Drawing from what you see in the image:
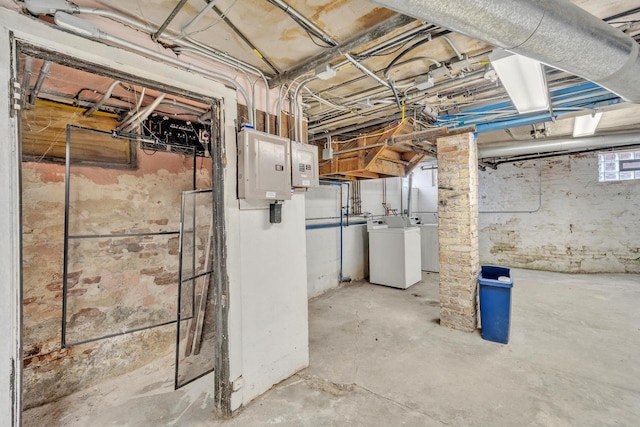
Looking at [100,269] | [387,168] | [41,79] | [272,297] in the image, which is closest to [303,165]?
[272,297]

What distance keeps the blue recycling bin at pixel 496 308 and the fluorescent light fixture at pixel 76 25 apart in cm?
354

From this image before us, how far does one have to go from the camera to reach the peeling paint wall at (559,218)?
5.43 meters

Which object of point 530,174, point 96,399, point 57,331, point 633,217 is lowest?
point 96,399

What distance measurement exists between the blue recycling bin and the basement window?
490 centimetres

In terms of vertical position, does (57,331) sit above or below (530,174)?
below

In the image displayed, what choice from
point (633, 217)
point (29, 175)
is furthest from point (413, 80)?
point (633, 217)

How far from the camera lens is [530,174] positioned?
20.5ft

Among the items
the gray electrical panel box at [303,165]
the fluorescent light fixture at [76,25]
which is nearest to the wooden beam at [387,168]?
the gray electrical panel box at [303,165]

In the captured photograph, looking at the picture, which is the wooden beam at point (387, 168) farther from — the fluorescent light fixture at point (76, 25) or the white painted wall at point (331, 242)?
the fluorescent light fixture at point (76, 25)

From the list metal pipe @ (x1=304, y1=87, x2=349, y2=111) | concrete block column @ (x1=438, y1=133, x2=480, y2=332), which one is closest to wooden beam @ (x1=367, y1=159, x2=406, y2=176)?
concrete block column @ (x1=438, y1=133, x2=480, y2=332)

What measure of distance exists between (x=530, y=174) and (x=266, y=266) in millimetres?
6802

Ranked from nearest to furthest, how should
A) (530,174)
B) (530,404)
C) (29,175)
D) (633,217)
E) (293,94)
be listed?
(530,404) → (29,175) → (293,94) → (633,217) → (530,174)

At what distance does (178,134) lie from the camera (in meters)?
2.69

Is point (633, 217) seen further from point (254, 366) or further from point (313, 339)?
point (254, 366)
